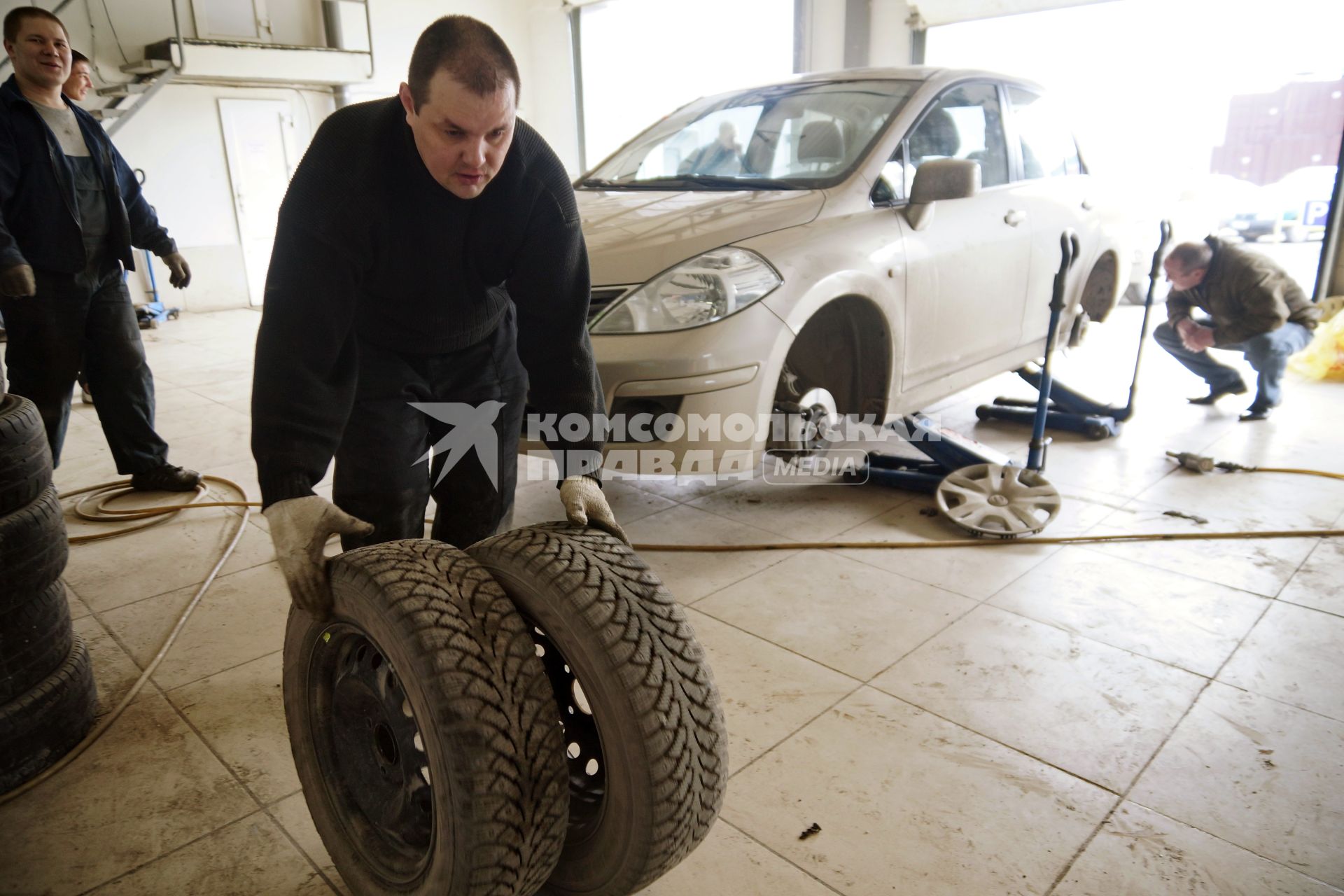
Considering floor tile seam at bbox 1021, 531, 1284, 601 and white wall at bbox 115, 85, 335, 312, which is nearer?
floor tile seam at bbox 1021, 531, 1284, 601

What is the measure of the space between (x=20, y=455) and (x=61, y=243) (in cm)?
162

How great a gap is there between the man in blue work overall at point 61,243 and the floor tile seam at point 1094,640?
3260 millimetres

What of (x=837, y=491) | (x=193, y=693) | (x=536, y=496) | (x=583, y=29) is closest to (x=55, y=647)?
(x=193, y=693)

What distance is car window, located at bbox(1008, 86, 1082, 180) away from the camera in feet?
12.7

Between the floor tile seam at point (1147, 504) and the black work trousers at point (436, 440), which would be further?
the floor tile seam at point (1147, 504)

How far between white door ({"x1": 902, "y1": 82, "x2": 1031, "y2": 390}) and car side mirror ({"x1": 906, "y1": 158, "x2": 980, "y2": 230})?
15cm

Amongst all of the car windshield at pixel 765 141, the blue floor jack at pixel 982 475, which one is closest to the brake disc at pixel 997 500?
the blue floor jack at pixel 982 475

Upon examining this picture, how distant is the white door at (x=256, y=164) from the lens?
32.9ft

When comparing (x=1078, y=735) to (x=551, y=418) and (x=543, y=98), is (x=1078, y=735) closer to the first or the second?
(x=551, y=418)

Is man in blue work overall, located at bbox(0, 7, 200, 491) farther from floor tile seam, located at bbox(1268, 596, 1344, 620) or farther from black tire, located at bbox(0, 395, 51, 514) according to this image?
floor tile seam, located at bbox(1268, 596, 1344, 620)

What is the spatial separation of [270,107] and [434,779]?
11046 millimetres

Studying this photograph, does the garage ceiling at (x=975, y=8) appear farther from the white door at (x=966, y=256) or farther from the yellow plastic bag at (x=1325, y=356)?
the white door at (x=966, y=256)

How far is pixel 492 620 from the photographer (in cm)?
129

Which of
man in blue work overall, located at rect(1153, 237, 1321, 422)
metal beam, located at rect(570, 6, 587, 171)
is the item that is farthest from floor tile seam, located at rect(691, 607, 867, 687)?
metal beam, located at rect(570, 6, 587, 171)
